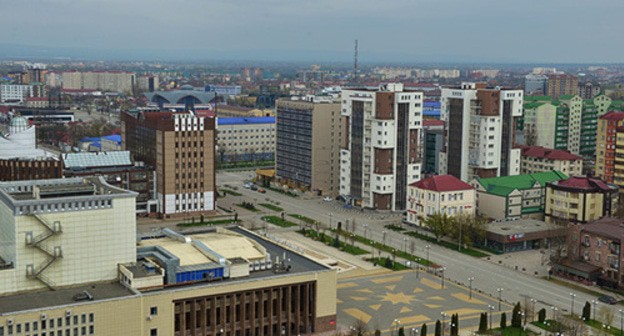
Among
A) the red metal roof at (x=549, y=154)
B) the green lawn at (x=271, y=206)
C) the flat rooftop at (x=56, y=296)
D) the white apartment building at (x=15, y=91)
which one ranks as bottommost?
the green lawn at (x=271, y=206)

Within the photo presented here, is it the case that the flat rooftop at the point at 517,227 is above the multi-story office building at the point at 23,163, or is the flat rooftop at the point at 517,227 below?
below

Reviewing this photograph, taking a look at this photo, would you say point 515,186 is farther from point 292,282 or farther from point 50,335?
point 50,335

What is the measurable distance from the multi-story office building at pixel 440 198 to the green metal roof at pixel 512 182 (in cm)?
238

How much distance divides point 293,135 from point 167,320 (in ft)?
150

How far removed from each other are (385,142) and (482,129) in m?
9.28

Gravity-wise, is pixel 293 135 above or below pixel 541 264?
above

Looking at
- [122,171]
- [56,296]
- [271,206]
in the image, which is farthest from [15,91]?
[56,296]

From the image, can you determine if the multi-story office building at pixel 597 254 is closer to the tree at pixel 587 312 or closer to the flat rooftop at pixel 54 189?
the tree at pixel 587 312

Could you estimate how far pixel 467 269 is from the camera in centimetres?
4838

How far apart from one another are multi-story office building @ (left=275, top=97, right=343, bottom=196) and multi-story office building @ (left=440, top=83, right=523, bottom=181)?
11146 mm

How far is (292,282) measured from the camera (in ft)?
117

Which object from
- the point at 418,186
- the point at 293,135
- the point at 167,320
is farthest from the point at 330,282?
the point at 293,135

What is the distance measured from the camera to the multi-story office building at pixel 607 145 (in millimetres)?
70438

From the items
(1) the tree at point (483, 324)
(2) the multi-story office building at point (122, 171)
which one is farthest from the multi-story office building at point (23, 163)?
(1) the tree at point (483, 324)
